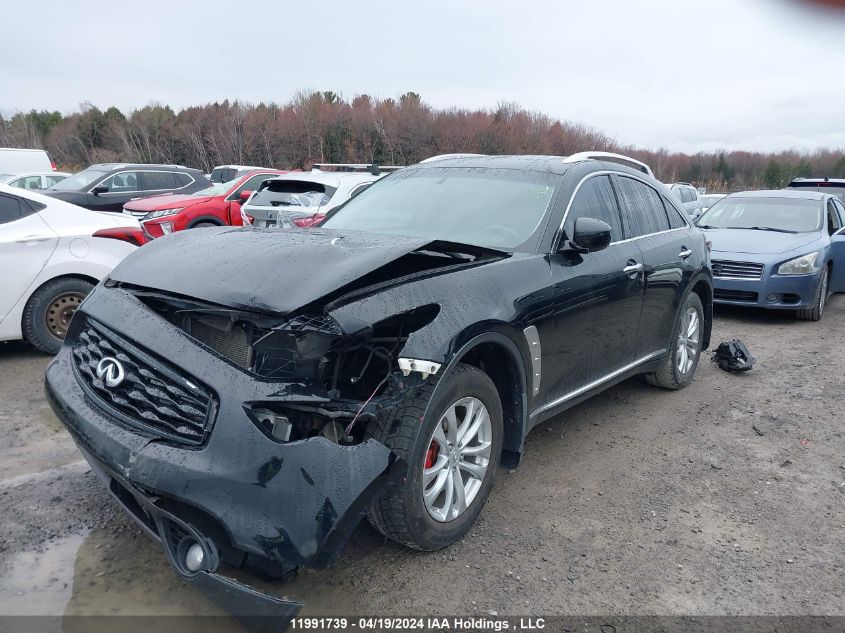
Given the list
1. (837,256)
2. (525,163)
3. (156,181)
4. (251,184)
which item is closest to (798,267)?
(837,256)

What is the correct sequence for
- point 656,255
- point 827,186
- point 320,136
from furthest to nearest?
1. point 320,136
2. point 827,186
3. point 656,255

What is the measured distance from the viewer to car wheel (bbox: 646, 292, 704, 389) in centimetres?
523

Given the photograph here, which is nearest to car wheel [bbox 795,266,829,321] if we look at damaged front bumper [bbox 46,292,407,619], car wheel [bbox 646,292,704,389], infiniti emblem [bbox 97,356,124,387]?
car wheel [bbox 646,292,704,389]

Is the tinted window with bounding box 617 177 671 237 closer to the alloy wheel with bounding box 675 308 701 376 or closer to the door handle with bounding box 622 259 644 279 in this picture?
the door handle with bounding box 622 259 644 279

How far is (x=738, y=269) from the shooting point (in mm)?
8234

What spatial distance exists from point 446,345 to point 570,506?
1.39 meters

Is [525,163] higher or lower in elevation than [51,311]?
higher

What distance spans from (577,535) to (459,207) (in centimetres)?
198

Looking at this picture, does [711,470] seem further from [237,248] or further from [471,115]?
[471,115]

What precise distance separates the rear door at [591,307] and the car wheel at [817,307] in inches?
204

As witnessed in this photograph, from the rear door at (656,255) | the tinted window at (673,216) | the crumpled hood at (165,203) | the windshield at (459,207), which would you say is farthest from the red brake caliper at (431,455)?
the crumpled hood at (165,203)

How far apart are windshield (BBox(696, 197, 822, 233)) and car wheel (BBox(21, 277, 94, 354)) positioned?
8152mm

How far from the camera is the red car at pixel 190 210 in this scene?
428 inches

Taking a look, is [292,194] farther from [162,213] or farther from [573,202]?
[573,202]
